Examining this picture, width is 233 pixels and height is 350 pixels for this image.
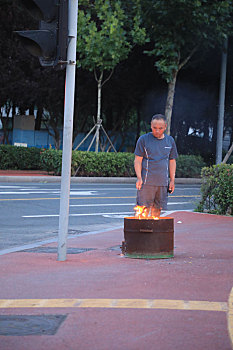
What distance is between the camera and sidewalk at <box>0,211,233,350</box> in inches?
183

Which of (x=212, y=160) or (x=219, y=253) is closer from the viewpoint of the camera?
(x=219, y=253)

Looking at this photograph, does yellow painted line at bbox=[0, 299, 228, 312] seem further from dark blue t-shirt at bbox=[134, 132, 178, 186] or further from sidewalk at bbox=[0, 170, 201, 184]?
sidewalk at bbox=[0, 170, 201, 184]

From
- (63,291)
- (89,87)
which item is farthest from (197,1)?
(63,291)

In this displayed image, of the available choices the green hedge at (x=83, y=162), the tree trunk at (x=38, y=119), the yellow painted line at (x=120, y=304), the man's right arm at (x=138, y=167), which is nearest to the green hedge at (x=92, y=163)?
the green hedge at (x=83, y=162)

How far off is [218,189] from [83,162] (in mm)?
14943

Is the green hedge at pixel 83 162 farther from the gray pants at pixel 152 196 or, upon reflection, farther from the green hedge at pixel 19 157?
the gray pants at pixel 152 196

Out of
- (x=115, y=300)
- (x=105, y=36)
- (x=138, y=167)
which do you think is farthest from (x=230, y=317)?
(x=105, y=36)

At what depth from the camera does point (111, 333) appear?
4785 millimetres

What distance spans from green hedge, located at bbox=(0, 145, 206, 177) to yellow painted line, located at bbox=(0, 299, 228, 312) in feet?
69.9

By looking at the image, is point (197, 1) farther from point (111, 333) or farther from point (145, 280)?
point (111, 333)

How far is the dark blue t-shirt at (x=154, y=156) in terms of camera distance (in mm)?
8859

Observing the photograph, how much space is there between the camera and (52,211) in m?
14.4

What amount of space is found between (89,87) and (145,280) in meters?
32.4

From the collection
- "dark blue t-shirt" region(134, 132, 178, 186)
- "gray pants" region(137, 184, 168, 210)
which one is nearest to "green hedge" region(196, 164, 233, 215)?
"gray pants" region(137, 184, 168, 210)
